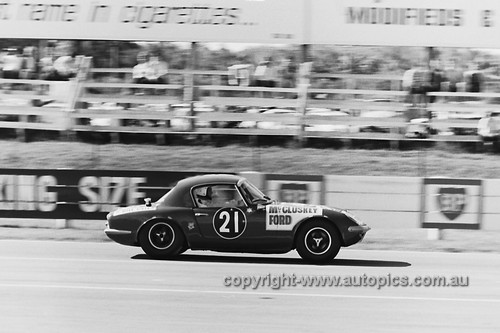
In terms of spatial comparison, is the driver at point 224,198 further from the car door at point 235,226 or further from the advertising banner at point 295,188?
A: the advertising banner at point 295,188

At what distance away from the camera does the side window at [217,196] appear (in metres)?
10.6

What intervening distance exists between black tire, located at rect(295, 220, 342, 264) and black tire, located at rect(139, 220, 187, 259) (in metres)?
1.47

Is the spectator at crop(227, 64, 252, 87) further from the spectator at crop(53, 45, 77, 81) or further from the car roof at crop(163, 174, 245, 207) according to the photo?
the car roof at crop(163, 174, 245, 207)

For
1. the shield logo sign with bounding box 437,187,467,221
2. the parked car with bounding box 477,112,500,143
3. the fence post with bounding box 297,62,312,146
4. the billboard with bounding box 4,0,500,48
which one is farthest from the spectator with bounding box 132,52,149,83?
the shield logo sign with bounding box 437,187,467,221

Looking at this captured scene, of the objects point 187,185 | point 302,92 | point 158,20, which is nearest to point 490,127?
point 302,92

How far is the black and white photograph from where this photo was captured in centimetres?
1052

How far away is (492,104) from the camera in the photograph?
18.0 meters

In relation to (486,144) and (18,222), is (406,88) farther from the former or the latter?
(18,222)

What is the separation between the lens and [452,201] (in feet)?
46.2

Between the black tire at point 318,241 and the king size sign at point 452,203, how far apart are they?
398cm

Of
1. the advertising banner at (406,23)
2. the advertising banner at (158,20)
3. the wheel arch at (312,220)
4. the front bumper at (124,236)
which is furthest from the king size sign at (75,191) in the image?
the advertising banner at (406,23)

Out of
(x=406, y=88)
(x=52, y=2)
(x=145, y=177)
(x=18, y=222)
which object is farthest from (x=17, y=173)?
(x=406, y=88)

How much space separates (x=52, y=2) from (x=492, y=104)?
10.4 metres

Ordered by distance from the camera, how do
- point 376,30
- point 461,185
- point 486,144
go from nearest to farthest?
point 461,185 → point 486,144 → point 376,30
